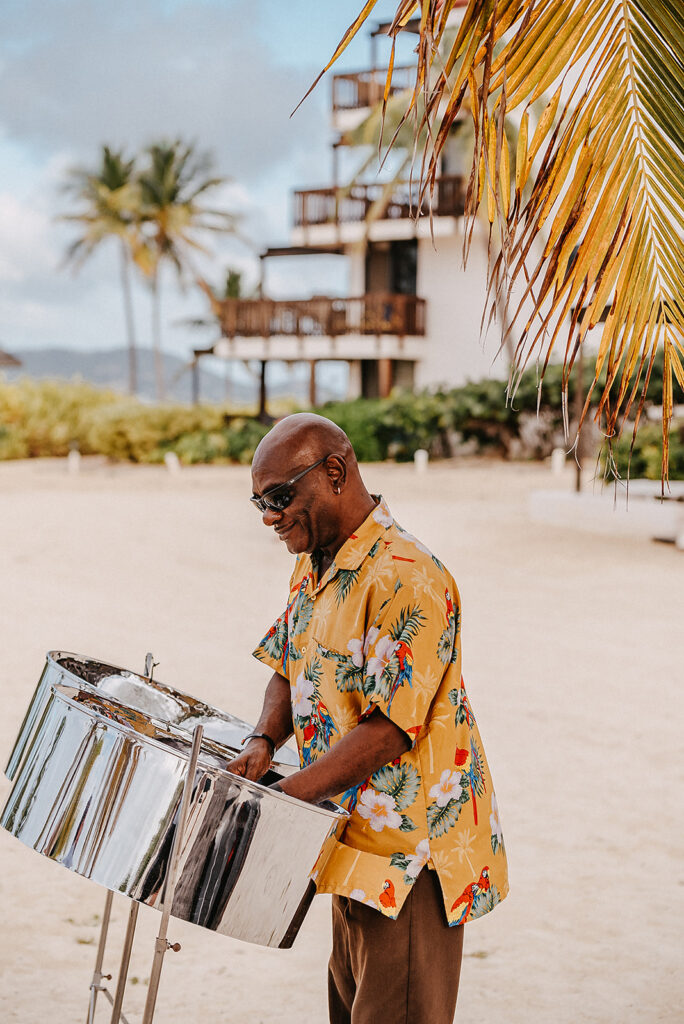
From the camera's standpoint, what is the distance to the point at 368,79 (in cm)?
2370

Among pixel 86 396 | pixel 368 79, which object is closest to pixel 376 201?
pixel 368 79

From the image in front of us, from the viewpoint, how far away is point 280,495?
165cm

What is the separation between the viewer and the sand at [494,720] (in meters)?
2.90

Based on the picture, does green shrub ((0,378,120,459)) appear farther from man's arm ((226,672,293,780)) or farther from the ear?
the ear

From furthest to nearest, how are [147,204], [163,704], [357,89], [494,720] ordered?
[147,204]
[357,89]
[494,720]
[163,704]

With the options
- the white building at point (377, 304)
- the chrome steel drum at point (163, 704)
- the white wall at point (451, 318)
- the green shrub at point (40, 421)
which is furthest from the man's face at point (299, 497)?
the white wall at point (451, 318)

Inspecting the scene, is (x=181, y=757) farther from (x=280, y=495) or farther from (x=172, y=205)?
(x=172, y=205)

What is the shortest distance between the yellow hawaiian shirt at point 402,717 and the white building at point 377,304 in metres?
20.4

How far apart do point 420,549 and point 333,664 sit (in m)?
0.20

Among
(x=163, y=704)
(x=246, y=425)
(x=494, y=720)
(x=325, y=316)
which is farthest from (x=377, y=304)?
(x=163, y=704)

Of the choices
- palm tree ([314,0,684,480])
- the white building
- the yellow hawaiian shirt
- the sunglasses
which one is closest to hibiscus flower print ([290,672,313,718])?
the yellow hawaiian shirt

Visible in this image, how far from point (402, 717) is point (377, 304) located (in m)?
21.5

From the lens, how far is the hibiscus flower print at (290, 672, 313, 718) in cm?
177

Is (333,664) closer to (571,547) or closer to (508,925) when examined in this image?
(508,925)
